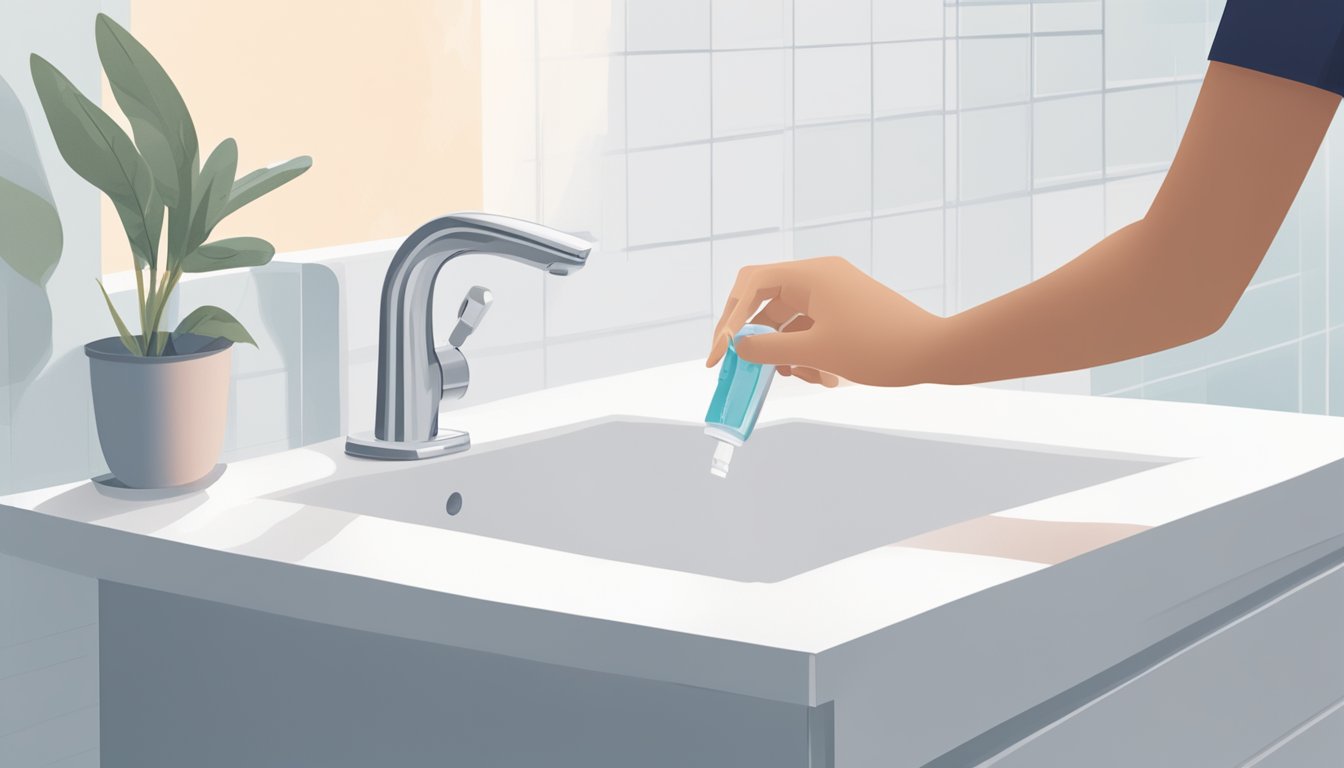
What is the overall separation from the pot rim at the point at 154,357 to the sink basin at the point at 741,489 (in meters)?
0.19

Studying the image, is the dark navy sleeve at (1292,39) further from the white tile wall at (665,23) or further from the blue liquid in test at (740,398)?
the white tile wall at (665,23)

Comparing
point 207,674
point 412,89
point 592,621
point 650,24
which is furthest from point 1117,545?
point 650,24

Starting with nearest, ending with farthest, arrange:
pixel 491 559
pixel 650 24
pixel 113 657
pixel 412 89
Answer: pixel 491 559
pixel 113 657
pixel 412 89
pixel 650 24

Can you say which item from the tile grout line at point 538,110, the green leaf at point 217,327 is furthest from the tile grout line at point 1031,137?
the green leaf at point 217,327

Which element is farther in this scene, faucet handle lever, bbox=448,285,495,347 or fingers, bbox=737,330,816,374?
faucet handle lever, bbox=448,285,495,347

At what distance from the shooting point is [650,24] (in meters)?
1.66

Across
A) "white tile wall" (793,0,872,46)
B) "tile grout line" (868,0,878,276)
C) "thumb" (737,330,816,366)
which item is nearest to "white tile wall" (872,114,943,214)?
"tile grout line" (868,0,878,276)

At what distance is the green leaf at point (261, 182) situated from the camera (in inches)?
42.4

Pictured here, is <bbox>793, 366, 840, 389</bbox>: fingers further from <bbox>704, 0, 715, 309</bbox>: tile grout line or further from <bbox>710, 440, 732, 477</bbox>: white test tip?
<bbox>704, 0, 715, 309</bbox>: tile grout line

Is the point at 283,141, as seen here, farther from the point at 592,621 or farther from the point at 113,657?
the point at 592,621

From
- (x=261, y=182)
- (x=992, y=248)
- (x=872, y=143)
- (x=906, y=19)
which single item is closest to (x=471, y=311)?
(x=261, y=182)

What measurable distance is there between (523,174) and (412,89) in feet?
0.49

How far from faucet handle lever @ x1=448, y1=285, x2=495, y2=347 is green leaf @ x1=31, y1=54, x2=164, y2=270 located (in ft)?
0.78

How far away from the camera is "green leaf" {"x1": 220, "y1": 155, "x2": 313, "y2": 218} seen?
1.08 metres
